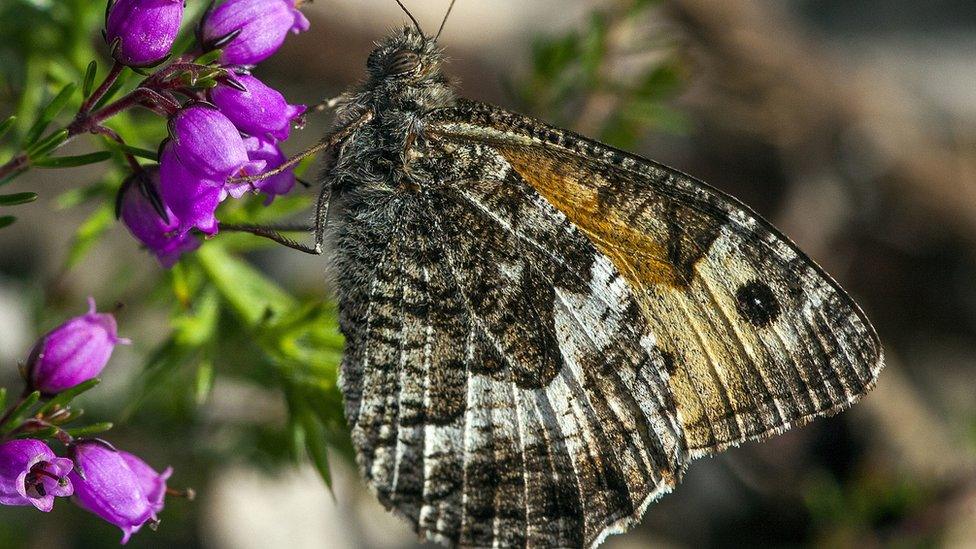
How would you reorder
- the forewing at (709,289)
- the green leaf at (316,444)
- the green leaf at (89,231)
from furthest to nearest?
the green leaf at (89,231) < the green leaf at (316,444) < the forewing at (709,289)

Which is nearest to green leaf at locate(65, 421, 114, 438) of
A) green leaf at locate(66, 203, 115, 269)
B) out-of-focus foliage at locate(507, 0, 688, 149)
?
green leaf at locate(66, 203, 115, 269)

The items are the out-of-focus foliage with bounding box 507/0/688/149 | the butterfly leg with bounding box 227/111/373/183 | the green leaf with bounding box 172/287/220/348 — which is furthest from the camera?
the out-of-focus foliage with bounding box 507/0/688/149

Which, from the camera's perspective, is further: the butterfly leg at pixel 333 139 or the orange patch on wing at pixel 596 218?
the orange patch on wing at pixel 596 218

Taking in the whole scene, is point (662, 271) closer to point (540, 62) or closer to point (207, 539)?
point (540, 62)

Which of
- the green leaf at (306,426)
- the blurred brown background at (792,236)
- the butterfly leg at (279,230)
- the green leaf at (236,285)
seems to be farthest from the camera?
the blurred brown background at (792,236)

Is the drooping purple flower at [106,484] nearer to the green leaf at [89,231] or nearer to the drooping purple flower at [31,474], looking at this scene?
the drooping purple flower at [31,474]

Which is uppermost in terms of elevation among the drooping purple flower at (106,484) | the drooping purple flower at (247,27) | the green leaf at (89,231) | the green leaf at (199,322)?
the drooping purple flower at (247,27)

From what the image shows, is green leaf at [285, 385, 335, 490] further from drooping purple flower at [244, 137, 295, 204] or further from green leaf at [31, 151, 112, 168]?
green leaf at [31, 151, 112, 168]

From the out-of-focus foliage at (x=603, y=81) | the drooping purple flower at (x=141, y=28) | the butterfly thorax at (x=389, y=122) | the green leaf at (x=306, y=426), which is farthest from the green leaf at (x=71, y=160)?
the out-of-focus foliage at (x=603, y=81)
